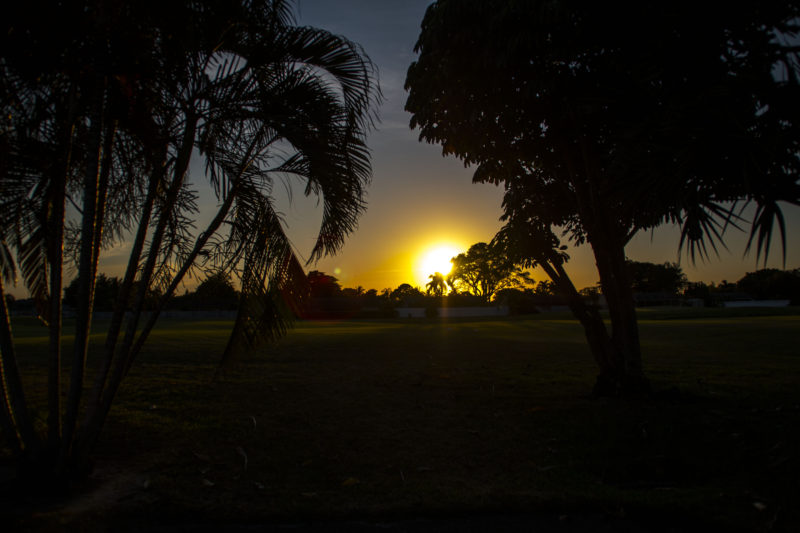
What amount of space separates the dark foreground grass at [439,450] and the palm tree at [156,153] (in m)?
1.26

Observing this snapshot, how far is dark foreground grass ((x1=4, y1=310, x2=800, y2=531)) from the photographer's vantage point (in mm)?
4270

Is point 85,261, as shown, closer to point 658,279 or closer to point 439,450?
point 439,450

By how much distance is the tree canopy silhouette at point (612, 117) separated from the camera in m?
5.26

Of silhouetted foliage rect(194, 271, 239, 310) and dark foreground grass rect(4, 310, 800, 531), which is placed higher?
silhouetted foliage rect(194, 271, 239, 310)

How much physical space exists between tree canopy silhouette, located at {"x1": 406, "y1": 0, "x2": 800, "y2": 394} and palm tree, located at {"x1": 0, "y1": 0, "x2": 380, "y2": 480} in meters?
3.15

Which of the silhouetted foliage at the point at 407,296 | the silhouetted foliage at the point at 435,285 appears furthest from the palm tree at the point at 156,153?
the silhouetted foliage at the point at 435,285

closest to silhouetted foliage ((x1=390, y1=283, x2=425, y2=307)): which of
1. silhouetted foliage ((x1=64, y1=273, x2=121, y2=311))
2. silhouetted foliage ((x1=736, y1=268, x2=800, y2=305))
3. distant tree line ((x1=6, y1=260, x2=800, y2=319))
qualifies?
distant tree line ((x1=6, y1=260, x2=800, y2=319))

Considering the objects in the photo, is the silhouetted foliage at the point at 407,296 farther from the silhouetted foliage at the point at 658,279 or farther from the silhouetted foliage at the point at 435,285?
the silhouetted foliage at the point at 658,279

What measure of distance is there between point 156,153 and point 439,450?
4787 mm

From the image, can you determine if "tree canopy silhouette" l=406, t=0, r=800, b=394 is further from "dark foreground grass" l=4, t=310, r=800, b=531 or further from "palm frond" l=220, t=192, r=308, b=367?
"palm frond" l=220, t=192, r=308, b=367

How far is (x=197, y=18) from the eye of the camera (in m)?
4.90

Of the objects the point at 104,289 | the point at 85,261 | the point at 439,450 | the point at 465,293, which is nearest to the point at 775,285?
the point at 465,293

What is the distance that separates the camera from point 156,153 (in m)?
5.38

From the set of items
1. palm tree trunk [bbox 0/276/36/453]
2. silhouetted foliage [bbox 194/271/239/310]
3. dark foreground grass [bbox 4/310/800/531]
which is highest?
silhouetted foliage [bbox 194/271/239/310]
